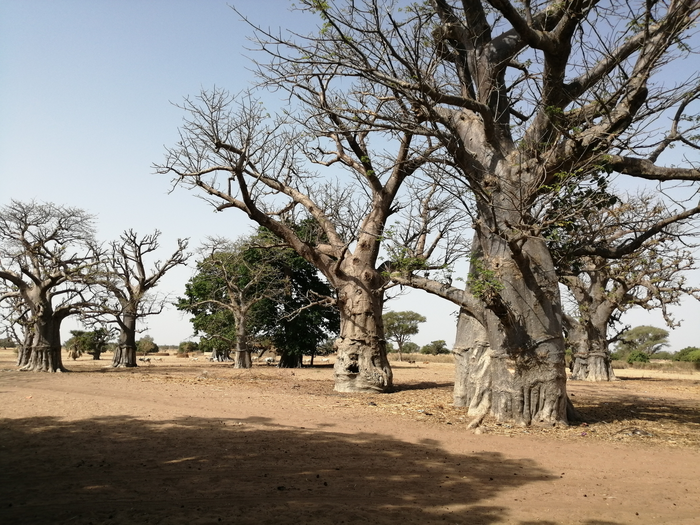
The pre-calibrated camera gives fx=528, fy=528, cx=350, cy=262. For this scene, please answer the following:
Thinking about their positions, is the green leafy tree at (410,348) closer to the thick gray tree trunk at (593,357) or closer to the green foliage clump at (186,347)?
the green foliage clump at (186,347)

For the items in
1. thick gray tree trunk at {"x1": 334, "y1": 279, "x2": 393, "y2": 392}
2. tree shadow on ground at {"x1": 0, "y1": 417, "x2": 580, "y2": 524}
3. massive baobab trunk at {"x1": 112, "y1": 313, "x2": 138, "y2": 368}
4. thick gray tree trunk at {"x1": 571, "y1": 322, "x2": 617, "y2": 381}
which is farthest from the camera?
massive baobab trunk at {"x1": 112, "y1": 313, "x2": 138, "y2": 368}

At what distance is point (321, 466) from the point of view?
507 centimetres

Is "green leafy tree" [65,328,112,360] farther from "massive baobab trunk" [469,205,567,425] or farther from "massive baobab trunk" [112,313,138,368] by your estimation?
"massive baobab trunk" [469,205,567,425]

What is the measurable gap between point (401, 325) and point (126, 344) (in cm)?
2663

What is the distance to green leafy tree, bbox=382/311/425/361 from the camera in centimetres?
4469

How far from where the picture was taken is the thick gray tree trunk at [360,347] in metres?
12.3

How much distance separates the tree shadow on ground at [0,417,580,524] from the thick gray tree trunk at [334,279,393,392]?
18.4ft

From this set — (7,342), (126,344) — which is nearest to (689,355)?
(126,344)

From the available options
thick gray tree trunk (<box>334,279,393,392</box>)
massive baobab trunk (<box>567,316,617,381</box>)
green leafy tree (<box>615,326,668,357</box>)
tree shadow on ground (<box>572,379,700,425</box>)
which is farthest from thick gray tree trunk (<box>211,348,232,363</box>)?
green leafy tree (<box>615,326,668,357</box>)

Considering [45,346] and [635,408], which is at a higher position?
[45,346]

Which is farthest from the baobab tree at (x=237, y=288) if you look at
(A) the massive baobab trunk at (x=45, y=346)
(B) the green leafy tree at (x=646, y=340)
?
(B) the green leafy tree at (x=646, y=340)

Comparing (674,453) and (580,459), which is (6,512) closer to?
(580,459)

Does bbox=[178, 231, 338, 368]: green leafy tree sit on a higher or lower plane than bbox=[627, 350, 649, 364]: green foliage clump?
higher

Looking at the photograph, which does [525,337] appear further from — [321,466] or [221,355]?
[221,355]
